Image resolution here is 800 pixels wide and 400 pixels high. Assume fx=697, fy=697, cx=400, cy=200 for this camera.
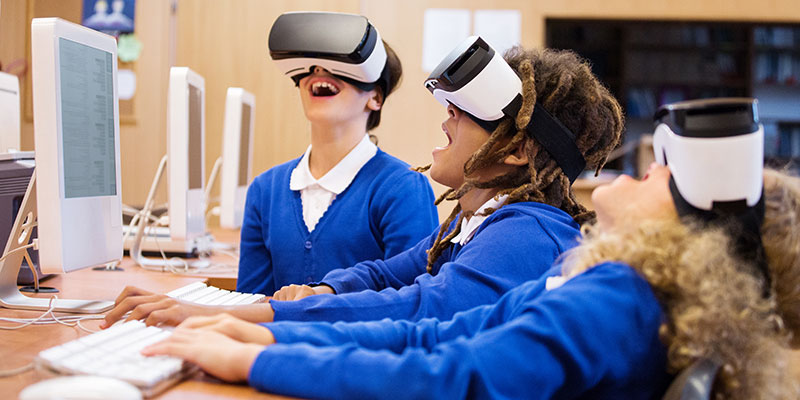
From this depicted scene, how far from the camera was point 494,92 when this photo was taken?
132 cm

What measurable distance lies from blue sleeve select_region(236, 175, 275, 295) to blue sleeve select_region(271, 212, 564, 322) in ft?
2.58

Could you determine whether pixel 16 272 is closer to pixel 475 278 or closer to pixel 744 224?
pixel 475 278

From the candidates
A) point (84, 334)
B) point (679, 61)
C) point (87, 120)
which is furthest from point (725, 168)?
point (679, 61)

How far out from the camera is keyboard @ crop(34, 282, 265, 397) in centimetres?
80

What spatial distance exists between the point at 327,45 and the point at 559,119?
0.70m

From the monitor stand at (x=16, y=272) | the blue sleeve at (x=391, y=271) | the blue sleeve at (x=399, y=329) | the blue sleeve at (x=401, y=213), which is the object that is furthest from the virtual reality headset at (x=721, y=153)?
the monitor stand at (x=16, y=272)

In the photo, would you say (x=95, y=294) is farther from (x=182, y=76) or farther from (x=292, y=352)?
(x=292, y=352)

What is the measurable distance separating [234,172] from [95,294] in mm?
1092

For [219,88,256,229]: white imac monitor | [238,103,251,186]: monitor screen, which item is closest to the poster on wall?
[238,103,251,186]: monitor screen

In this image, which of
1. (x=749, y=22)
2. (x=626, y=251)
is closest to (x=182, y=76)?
(x=626, y=251)

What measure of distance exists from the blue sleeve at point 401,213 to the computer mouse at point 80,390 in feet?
3.59

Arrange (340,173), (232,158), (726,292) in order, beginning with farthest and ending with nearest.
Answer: (232,158), (340,173), (726,292)

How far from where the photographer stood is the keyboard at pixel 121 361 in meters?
0.80

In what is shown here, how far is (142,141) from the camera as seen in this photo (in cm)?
478
